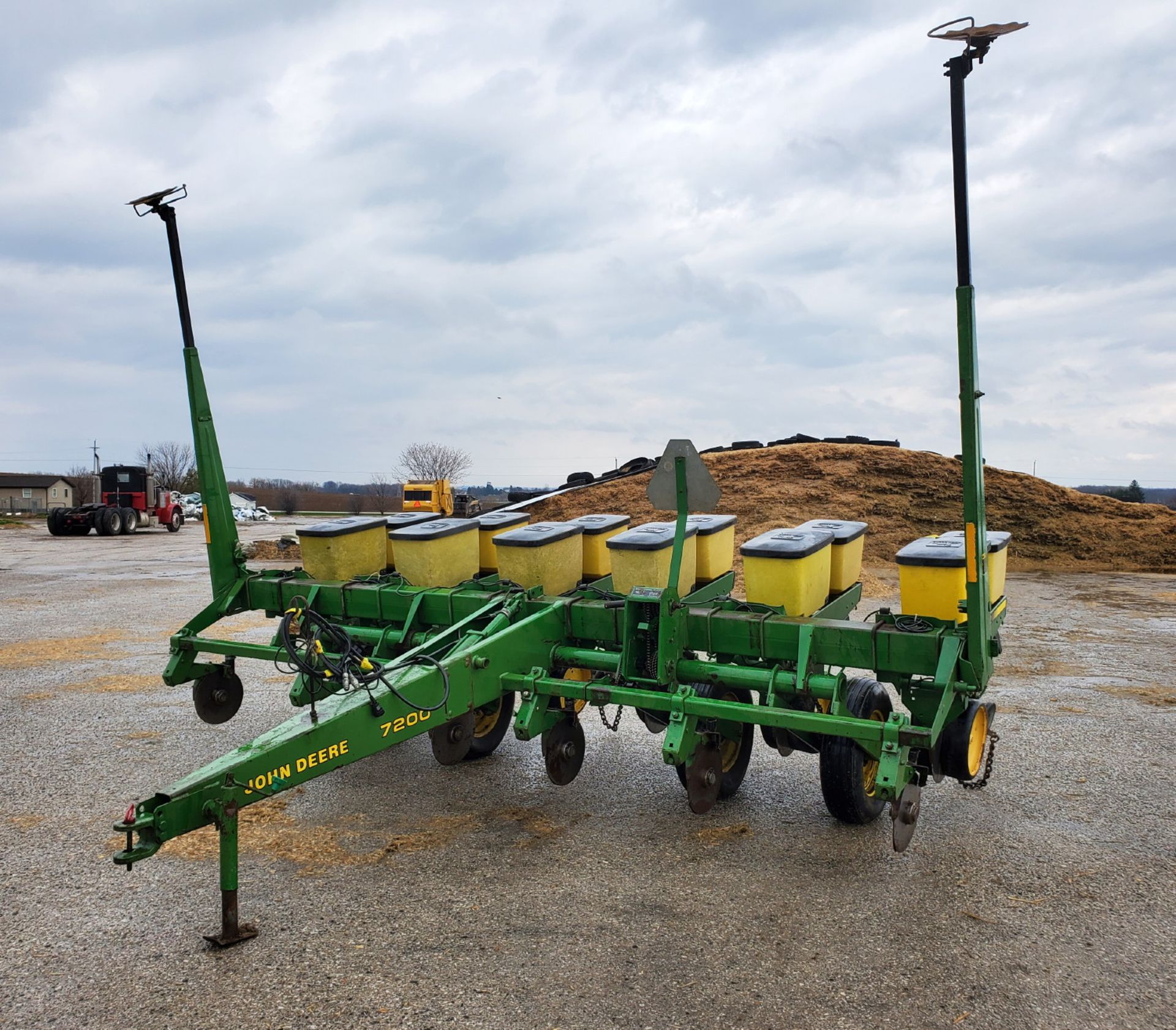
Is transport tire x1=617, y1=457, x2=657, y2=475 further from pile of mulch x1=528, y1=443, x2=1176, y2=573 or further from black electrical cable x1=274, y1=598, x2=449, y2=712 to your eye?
black electrical cable x1=274, y1=598, x2=449, y2=712

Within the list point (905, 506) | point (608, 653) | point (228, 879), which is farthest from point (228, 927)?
point (905, 506)

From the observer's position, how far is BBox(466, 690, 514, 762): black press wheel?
6.30m

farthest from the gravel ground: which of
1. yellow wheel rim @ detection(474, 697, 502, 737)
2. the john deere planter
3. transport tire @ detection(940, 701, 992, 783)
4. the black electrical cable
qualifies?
the black electrical cable

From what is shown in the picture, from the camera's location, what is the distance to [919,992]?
3508 millimetres

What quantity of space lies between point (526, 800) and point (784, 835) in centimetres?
150

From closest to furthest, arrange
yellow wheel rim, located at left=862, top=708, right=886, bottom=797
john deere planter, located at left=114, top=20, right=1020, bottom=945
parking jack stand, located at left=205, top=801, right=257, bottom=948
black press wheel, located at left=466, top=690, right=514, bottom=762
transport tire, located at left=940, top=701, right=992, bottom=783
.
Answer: parking jack stand, located at left=205, top=801, right=257, bottom=948 < john deere planter, located at left=114, top=20, right=1020, bottom=945 < transport tire, located at left=940, top=701, right=992, bottom=783 < yellow wheel rim, located at left=862, top=708, right=886, bottom=797 < black press wheel, located at left=466, top=690, right=514, bottom=762

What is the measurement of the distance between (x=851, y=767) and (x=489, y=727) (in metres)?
2.50

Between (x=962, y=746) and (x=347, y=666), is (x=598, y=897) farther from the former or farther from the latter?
(x=962, y=746)

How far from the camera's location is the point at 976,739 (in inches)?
182

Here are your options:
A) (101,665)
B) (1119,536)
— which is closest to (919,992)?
(101,665)

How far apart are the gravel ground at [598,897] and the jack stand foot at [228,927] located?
59mm

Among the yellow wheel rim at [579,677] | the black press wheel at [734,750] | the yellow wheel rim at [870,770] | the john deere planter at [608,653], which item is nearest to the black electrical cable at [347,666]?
the john deere planter at [608,653]

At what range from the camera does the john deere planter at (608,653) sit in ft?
13.3

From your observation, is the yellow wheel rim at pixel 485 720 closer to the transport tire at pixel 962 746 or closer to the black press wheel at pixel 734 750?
the black press wheel at pixel 734 750
